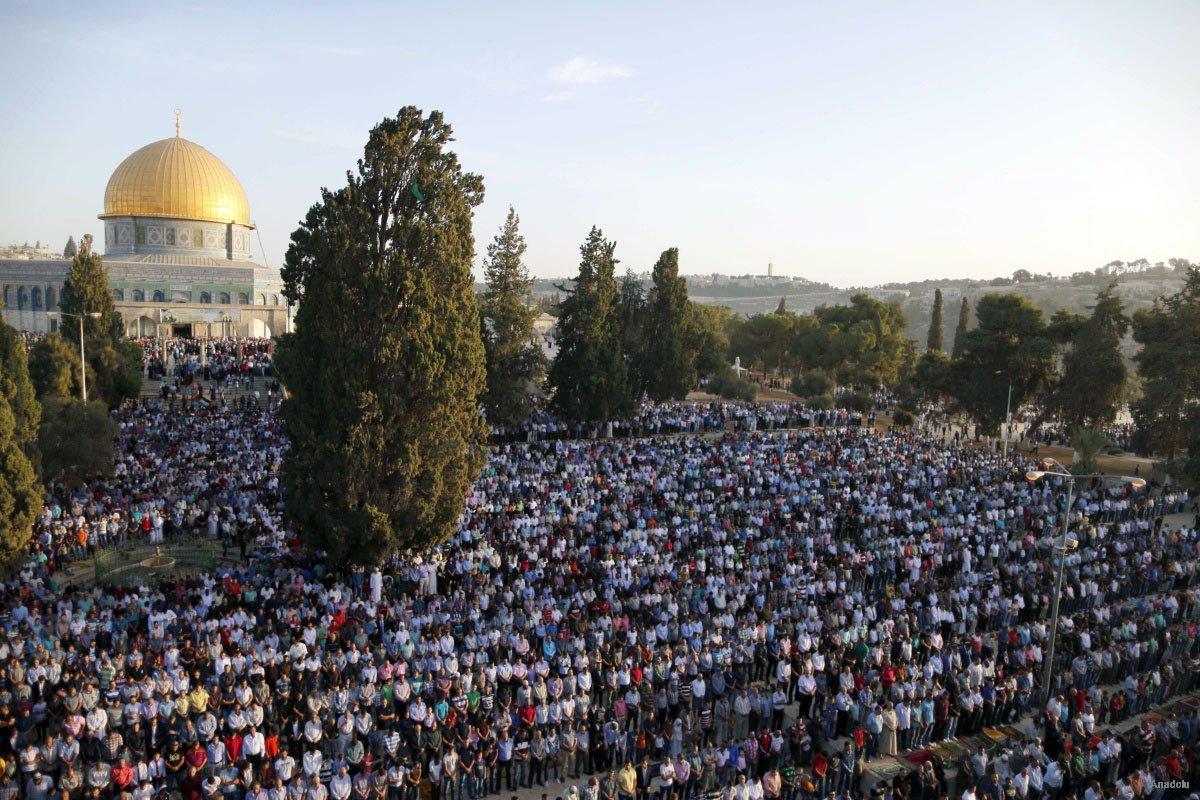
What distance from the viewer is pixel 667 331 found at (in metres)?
38.8

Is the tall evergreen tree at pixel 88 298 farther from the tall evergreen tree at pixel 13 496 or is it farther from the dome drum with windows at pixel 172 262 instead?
the dome drum with windows at pixel 172 262

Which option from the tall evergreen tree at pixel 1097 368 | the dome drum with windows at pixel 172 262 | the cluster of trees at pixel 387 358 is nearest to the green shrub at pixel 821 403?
the tall evergreen tree at pixel 1097 368

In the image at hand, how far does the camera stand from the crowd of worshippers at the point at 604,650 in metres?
11.4

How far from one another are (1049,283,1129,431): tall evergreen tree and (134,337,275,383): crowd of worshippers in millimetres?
36598

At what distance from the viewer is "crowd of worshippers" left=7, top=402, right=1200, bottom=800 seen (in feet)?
37.3

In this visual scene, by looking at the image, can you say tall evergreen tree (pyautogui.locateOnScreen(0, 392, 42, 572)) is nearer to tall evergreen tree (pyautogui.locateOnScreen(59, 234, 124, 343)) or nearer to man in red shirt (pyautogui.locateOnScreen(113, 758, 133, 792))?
man in red shirt (pyautogui.locateOnScreen(113, 758, 133, 792))

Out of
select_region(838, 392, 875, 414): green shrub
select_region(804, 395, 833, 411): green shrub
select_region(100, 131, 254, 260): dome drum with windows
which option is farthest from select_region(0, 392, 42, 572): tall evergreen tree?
select_region(100, 131, 254, 260): dome drum with windows

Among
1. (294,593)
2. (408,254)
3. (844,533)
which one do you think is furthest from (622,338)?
(294,593)

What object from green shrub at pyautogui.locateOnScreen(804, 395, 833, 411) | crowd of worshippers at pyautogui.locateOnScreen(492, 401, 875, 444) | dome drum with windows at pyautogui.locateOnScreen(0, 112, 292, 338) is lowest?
crowd of worshippers at pyautogui.locateOnScreen(492, 401, 875, 444)

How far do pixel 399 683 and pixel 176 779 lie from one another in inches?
122

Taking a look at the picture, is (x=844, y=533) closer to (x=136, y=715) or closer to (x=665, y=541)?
(x=665, y=541)

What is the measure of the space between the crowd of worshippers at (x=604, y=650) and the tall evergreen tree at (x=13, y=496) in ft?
2.91

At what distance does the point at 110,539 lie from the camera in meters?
19.4

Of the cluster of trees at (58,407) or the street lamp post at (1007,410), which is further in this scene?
the street lamp post at (1007,410)
